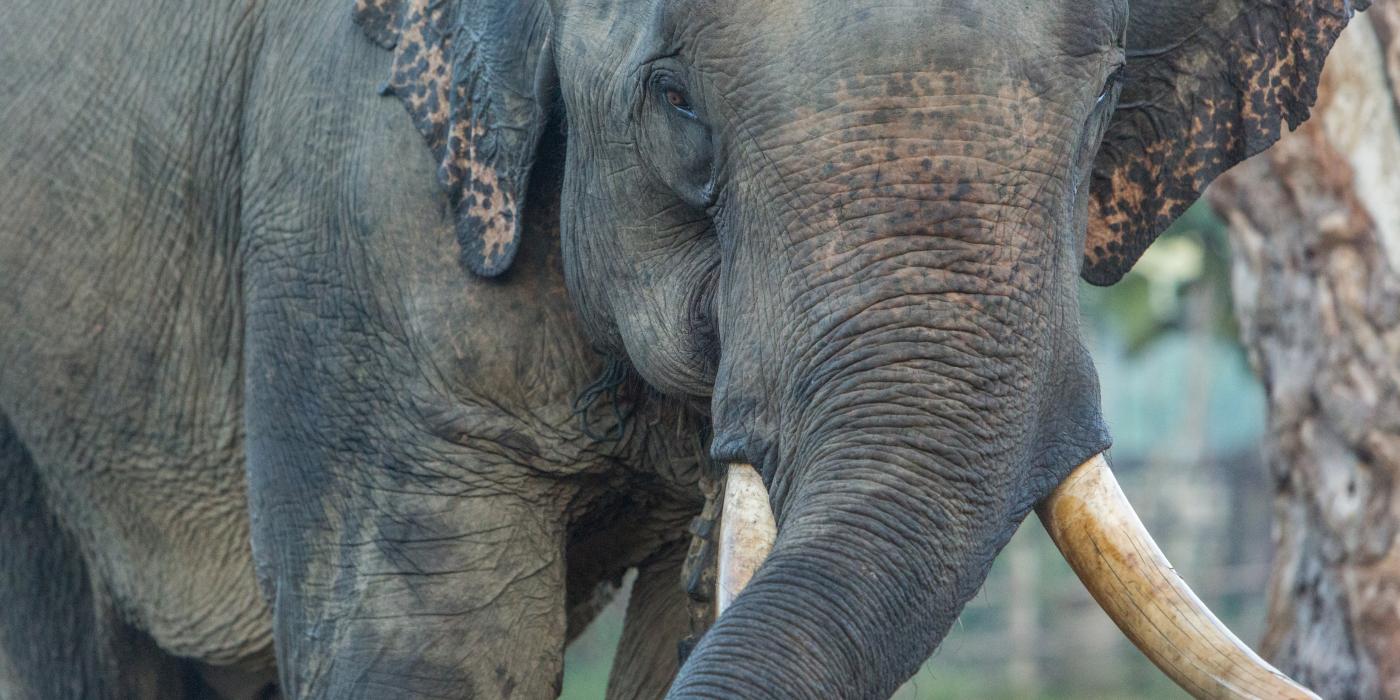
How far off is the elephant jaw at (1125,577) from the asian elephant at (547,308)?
0.18ft

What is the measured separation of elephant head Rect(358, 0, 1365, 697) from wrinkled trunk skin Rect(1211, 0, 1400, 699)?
91.5 inches

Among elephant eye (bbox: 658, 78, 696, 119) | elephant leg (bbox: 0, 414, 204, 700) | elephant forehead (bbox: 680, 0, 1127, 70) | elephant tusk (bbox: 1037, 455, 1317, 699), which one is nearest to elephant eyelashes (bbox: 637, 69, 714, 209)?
elephant eye (bbox: 658, 78, 696, 119)

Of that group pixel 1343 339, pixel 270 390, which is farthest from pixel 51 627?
pixel 1343 339

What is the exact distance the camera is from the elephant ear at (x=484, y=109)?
3.14 m

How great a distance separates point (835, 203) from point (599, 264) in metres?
0.62

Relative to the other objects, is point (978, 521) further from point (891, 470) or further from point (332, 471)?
point (332, 471)

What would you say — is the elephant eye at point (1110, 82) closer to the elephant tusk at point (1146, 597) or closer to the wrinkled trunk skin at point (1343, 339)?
the elephant tusk at point (1146, 597)

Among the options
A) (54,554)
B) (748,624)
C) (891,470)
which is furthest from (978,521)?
(54,554)

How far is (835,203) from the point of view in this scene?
2516 millimetres

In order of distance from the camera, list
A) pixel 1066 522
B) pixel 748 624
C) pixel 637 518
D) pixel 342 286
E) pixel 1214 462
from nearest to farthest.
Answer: pixel 748 624 < pixel 1066 522 < pixel 342 286 < pixel 637 518 < pixel 1214 462

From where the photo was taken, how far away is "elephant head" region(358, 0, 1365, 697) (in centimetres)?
243

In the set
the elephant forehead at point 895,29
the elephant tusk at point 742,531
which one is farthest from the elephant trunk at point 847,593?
the elephant forehead at point 895,29

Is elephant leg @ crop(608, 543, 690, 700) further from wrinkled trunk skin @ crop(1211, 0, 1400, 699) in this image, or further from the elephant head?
wrinkled trunk skin @ crop(1211, 0, 1400, 699)

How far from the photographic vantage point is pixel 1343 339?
194 inches
